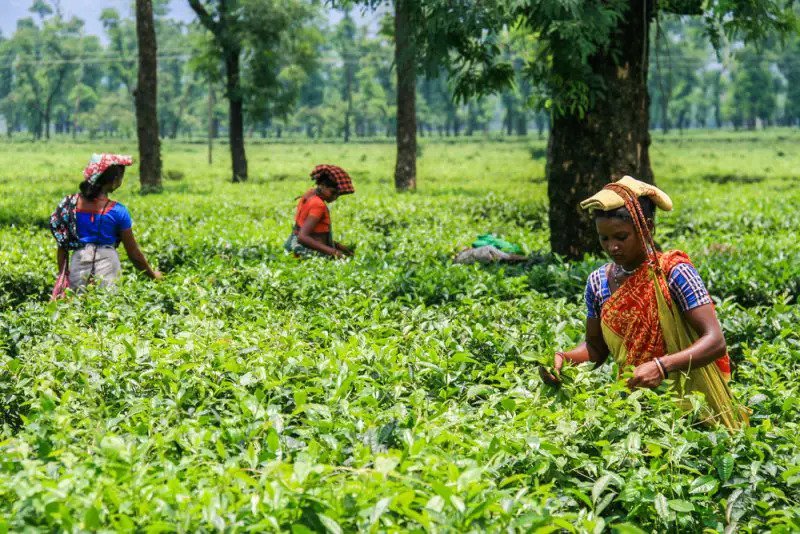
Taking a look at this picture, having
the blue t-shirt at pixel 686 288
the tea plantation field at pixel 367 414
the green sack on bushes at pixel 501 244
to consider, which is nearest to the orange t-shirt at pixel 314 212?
the tea plantation field at pixel 367 414

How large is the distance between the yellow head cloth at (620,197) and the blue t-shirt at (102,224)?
4.33 m

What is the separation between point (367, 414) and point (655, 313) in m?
1.30

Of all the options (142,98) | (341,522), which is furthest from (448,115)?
(341,522)

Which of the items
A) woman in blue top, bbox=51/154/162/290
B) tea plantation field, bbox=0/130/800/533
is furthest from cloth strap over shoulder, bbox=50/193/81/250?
tea plantation field, bbox=0/130/800/533

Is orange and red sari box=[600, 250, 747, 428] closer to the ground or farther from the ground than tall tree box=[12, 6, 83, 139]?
closer to the ground

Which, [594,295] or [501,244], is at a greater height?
[594,295]

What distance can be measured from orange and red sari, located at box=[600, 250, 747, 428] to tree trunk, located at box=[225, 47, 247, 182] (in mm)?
23876

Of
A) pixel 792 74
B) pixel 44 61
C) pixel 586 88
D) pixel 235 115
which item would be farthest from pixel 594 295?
pixel 792 74

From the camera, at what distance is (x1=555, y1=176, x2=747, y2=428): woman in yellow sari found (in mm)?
3400

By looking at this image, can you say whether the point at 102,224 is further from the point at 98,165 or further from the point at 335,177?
the point at 335,177

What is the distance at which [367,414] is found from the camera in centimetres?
319

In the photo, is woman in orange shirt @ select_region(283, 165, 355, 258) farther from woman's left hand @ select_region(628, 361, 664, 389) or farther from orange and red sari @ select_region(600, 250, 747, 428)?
woman's left hand @ select_region(628, 361, 664, 389)

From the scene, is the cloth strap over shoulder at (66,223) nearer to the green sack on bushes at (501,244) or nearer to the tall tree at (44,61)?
the green sack on bushes at (501,244)

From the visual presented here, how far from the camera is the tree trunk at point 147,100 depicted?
18891 millimetres
